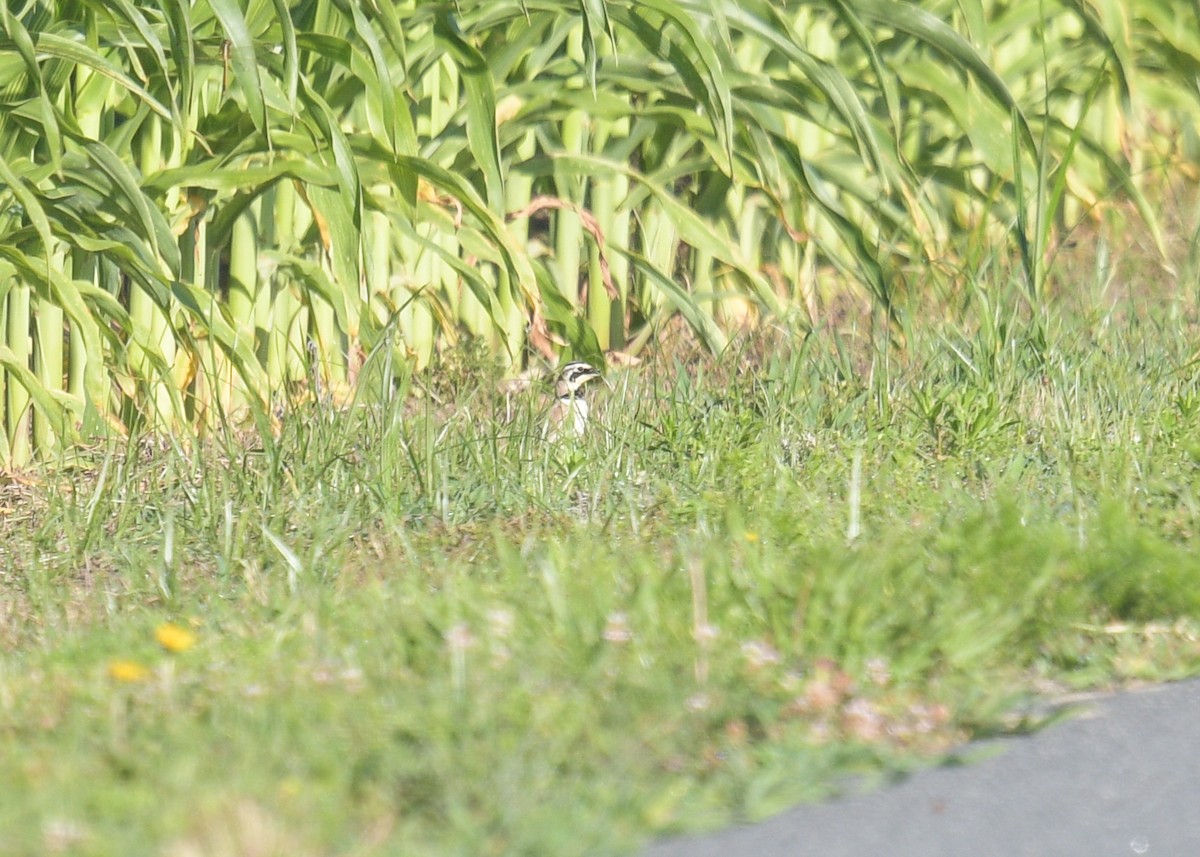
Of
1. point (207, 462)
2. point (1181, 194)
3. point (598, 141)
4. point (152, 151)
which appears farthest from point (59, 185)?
point (1181, 194)

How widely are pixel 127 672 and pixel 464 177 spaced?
3.05 meters

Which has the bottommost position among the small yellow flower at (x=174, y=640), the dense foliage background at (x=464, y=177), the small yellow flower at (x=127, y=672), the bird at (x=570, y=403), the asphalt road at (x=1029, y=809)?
the asphalt road at (x=1029, y=809)

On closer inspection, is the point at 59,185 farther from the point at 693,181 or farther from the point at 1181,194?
the point at 1181,194

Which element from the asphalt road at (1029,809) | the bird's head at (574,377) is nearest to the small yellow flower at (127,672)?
the asphalt road at (1029,809)

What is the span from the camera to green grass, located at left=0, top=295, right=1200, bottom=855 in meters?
2.48

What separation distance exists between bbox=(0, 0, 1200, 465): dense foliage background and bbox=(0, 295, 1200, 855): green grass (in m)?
0.31

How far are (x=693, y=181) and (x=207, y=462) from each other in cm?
229

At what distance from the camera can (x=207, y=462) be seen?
181 inches

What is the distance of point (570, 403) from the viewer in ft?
16.1

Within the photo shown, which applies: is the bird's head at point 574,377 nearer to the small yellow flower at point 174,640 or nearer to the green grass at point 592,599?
the green grass at point 592,599

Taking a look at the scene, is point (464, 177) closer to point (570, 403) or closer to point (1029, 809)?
point (570, 403)

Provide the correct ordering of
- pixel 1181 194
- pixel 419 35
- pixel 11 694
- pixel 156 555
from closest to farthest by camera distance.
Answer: pixel 11 694 < pixel 156 555 < pixel 419 35 < pixel 1181 194

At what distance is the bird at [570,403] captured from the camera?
4.81 meters

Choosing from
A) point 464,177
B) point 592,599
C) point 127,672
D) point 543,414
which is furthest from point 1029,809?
point 464,177
